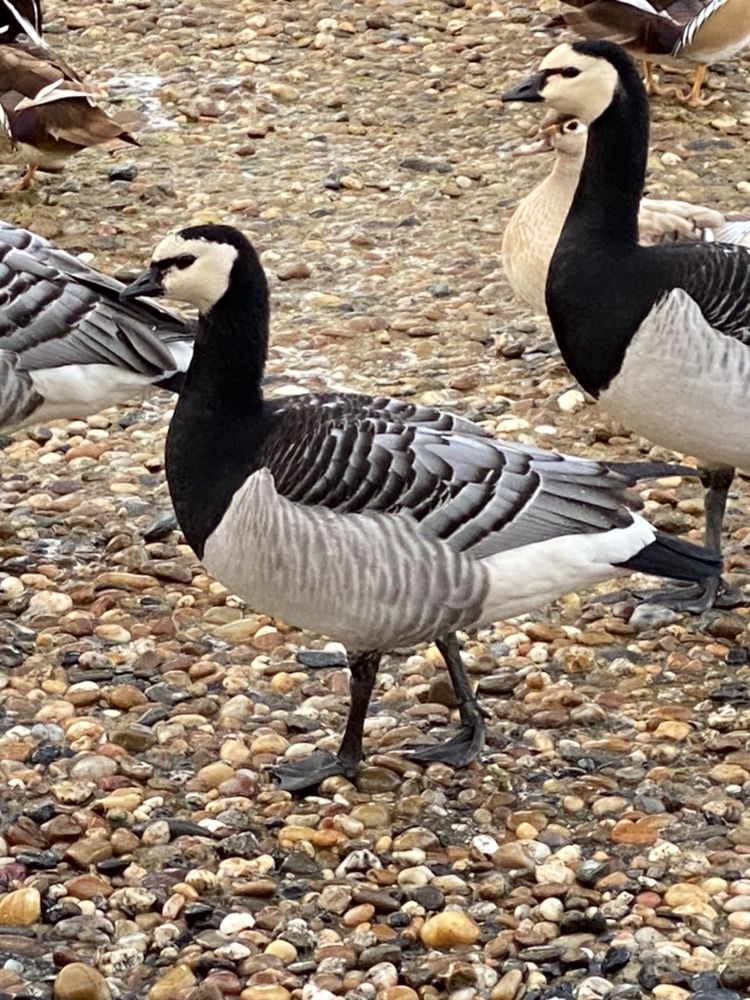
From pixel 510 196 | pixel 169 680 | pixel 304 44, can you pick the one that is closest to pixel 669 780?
pixel 169 680

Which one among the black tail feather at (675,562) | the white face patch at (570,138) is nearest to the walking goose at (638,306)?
the black tail feather at (675,562)

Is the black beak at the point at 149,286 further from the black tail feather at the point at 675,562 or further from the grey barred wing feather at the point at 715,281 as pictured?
the grey barred wing feather at the point at 715,281

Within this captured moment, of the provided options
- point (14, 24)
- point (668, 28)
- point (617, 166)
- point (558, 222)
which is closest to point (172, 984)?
point (617, 166)

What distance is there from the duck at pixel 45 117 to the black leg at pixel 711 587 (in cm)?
385

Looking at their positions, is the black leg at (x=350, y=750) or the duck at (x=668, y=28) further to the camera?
the duck at (x=668, y=28)

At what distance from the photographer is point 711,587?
533 centimetres

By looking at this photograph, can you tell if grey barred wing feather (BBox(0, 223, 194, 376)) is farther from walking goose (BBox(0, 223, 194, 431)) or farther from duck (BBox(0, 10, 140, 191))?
duck (BBox(0, 10, 140, 191))

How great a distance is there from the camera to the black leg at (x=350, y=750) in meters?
4.39

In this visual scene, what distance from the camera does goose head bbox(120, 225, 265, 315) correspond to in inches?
169

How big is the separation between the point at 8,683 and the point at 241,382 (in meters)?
1.22

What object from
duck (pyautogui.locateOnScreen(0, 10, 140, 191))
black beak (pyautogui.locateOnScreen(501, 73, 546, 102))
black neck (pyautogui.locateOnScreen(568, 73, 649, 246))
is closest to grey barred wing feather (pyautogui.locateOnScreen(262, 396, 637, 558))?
black neck (pyautogui.locateOnScreen(568, 73, 649, 246))

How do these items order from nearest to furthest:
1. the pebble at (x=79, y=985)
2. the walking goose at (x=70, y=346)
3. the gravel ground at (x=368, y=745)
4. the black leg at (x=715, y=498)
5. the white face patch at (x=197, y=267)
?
the pebble at (x=79, y=985)
the gravel ground at (x=368, y=745)
the white face patch at (x=197, y=267)
the black leg at (x=715, y=498)
the walking goose at (x=70, y=346)

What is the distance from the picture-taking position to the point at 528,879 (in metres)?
4.11

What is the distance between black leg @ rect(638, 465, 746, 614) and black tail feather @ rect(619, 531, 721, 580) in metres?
1.00
